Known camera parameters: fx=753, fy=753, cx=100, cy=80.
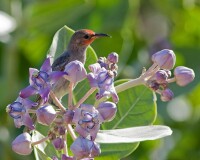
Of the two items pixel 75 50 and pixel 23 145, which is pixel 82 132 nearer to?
pixel 23 145

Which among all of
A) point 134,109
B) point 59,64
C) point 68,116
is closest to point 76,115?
point 68,116

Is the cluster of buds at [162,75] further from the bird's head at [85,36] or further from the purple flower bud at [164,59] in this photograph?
the bird's head at [85,36]

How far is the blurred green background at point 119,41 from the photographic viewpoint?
544 cm

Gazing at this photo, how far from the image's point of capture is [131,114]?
325 centimetres

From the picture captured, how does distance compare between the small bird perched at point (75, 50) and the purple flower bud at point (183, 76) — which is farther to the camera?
the small bird perched at point (75, 50)

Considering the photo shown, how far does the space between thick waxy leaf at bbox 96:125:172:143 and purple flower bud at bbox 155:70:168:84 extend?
0.17m

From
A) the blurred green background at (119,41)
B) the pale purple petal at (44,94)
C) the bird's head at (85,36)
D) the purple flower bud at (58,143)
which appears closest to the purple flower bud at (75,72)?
the pale purple petal at (44,94)

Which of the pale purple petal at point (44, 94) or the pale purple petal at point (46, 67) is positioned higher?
the pale purple petal at point (46, 67)

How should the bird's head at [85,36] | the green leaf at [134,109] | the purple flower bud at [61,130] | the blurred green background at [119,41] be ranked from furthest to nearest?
the blurred green background at [119,41] → the bird's head at [85,36] → the green leaf at [134,109] → the purple flower bud at [61,130]

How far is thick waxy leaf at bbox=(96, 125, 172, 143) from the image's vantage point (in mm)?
2656

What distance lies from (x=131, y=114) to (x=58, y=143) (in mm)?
736

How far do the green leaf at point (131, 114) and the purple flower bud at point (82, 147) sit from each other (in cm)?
61

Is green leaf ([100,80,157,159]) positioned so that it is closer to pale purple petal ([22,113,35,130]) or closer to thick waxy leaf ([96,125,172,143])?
thick waxy leaf ([96,125,172,143])

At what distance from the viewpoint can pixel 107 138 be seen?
268 centimetres
